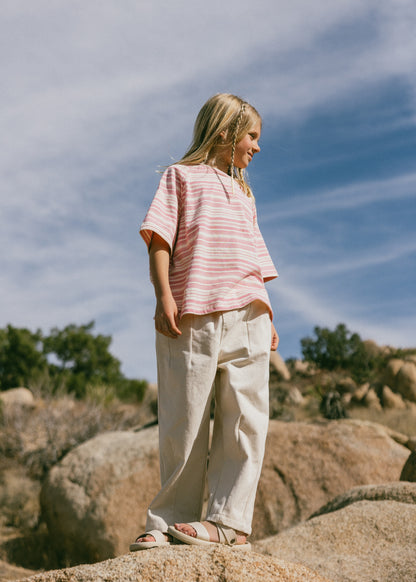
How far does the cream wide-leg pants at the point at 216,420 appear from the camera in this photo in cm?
289

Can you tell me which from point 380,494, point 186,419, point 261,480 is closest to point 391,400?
point 261,480

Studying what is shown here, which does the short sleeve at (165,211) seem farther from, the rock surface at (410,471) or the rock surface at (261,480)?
the rock surface at (261,480)

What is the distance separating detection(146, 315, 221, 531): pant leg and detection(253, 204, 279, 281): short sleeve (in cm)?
61

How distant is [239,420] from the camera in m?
2.89

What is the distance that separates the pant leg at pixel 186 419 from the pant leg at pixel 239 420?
7cm

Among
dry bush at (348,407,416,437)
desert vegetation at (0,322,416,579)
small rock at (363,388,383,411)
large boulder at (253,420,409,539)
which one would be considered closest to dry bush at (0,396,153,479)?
desert vegetation at (0,322,416,579)

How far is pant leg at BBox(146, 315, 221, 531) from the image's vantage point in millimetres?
2906

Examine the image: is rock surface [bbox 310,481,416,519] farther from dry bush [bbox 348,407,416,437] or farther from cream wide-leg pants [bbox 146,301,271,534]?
dry bush [bbox 348,407,416,437]

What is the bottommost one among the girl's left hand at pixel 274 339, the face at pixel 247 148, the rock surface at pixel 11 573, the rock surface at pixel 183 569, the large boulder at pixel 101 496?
the rock surface at pixel 11 573

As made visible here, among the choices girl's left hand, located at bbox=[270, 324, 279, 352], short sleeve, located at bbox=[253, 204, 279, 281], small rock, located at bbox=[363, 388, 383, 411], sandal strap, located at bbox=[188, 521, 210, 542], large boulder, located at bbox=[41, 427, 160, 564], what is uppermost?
short sleeve, located at bbox=[253, 204, 279, 281]

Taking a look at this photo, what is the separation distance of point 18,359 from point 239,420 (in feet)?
69.1

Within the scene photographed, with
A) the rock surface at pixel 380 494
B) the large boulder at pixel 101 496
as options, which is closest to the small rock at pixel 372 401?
the large boulder at pixel 101 496

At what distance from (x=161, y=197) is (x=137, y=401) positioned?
58.5 feet

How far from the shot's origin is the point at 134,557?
259 cm
